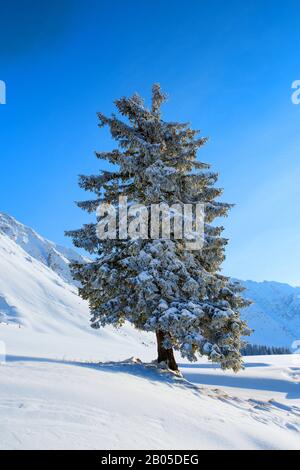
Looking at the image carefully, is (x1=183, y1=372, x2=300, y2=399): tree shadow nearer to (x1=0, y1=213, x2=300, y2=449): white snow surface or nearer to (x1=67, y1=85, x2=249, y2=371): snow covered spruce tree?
(x1=0, y1=213, x2=300, y2=449): white snow surface

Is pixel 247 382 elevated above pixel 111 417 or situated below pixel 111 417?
below

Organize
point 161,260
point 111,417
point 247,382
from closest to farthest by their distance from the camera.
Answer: point 111,417
point 161,260
point 247,382

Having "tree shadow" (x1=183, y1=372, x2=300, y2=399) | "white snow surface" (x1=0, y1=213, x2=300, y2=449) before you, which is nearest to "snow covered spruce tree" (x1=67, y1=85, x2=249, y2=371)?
"white snow surface" (x1=0, y1=213, x2=300, y2=449)

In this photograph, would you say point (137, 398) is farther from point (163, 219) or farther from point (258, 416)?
point (163, 219)

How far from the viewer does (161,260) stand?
12.7 meters

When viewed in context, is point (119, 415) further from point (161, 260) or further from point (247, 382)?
point (247, 382)

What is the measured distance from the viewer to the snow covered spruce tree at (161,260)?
12008 millimetres

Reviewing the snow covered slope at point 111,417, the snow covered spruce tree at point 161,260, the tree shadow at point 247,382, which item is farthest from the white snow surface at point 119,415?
the tree shadow at point 247,382

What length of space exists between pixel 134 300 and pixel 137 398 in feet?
17.1

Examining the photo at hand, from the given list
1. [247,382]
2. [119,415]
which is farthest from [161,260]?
[247,382]

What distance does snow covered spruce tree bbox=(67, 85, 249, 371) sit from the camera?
12.0m

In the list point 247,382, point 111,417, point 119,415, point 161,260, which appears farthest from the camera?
point 247,382

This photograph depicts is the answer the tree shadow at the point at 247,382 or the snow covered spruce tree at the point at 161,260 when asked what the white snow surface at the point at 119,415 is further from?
the tree shadow at the point at 247,382
